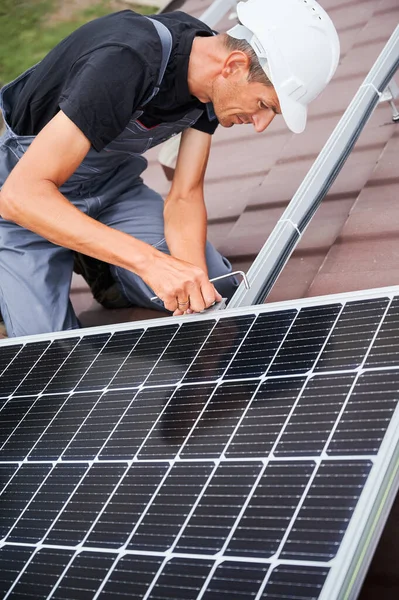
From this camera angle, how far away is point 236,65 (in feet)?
12.1

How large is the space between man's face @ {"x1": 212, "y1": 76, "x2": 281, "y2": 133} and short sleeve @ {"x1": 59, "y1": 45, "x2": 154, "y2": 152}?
0.38 m

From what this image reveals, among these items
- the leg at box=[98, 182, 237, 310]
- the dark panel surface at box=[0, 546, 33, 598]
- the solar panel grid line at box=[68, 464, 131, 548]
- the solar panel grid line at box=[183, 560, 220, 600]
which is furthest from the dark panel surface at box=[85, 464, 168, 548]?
the leg at box=[98, 182, 237, 310]

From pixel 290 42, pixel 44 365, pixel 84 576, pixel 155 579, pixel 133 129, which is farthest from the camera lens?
pixel 133 129

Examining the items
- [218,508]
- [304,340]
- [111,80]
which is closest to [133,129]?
[111,80]

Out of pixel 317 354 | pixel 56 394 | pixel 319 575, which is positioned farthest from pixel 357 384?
pixel 56 394

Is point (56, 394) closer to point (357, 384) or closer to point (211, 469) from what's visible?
point (211, 469)

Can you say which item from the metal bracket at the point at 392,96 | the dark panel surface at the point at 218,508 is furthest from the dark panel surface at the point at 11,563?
the metal bracket at the point at 392,96

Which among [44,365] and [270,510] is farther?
[44,365]

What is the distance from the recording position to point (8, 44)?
1484cm

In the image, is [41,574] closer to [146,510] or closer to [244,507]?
[146,510]

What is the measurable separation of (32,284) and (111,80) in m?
1.35

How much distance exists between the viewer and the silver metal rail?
337cm

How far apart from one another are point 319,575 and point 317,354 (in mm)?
887

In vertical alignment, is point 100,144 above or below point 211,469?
above
